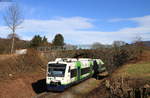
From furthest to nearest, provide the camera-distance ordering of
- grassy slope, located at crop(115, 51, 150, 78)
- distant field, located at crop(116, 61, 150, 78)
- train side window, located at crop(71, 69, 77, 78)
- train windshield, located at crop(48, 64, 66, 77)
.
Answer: train side window, located at crop(71, 69, 77, 78) → grassy slope, located at crop(115, 51, 150, 78) → distant field, located at crop(116, 61, 150, 78) → train windshield, located at crop(48, 64, 66, 77)

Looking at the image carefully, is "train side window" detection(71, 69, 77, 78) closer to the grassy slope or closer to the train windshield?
the train windshield

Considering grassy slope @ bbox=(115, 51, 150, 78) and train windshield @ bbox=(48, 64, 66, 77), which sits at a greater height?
train windshield @ bbox=(48, 64, 66, 77)

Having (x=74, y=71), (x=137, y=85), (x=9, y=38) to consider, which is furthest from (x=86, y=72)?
(x=9, y=38)

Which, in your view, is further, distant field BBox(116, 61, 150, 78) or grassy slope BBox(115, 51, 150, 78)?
grassy slope BBox(115, 51, 150, 78)

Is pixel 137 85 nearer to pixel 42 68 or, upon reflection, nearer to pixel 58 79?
pixel 58 79

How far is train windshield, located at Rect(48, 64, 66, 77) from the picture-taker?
21491 mm

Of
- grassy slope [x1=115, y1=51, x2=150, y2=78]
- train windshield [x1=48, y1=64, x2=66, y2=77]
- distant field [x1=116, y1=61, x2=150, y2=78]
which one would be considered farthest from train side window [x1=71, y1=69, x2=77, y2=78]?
distant field [x1=116, y1=61, x2=150, y2=78]

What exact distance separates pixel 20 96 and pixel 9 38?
40614 mm

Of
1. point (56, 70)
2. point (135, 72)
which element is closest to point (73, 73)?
point (56, 70)

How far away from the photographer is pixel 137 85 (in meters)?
16.5

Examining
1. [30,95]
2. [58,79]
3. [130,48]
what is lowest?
[30,95]

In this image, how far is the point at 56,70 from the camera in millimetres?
21875

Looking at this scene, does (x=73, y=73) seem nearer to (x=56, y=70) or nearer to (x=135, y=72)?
(x=56, y=70)

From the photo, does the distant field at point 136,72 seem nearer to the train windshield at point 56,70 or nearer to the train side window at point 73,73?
the train side window at point 73,73
